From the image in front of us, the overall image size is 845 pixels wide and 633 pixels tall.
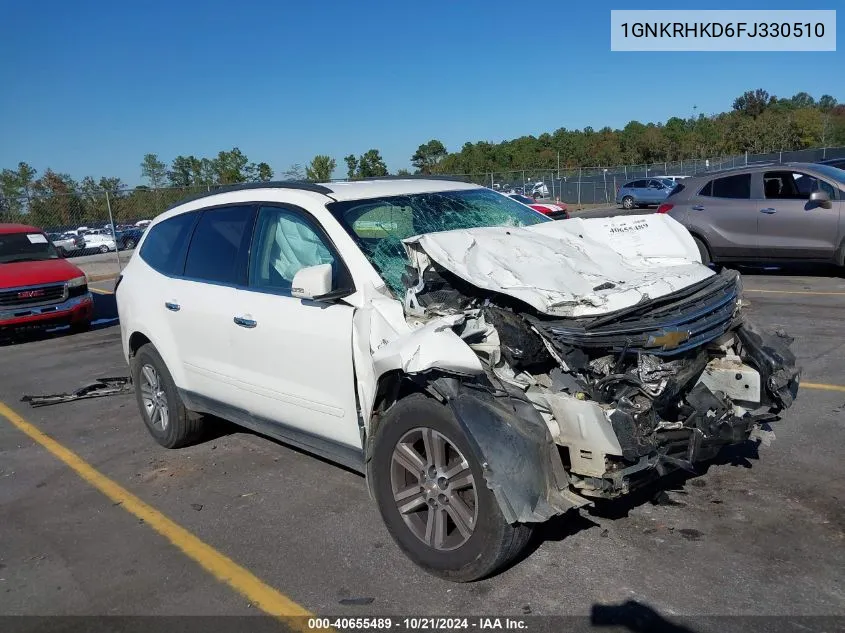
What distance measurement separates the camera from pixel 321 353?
3.96 meters

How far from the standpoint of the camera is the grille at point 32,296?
1104 cm

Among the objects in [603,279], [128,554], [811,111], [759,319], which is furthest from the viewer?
[811,111]

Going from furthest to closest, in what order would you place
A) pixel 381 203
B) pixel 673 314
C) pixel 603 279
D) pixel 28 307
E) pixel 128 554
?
pixel 28 307 < pixel 381 203 < pixel 128 554 < pixel 603 279 < pixel 673 314

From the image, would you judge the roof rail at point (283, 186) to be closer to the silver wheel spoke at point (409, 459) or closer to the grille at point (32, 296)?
the silver wheel spoke at point (409, 459)

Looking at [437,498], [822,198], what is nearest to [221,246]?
[437,498]

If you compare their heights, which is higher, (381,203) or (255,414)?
(381,203)

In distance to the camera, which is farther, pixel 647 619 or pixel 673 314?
pixel 673 314

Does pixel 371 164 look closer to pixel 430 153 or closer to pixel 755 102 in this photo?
pixel 430 153

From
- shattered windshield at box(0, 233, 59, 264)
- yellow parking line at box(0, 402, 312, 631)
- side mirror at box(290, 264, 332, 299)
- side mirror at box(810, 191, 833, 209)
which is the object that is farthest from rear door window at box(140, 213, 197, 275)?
side mirror at box(810, 191, 833, 209)

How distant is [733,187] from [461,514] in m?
9.63

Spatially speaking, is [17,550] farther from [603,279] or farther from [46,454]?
[603,279]

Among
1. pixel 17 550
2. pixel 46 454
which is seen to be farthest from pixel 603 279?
pixel 46 454

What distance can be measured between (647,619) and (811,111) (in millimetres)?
68878

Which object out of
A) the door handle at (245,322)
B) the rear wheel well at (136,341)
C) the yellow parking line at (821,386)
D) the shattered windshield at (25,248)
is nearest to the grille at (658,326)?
the door handle at (245,322)
